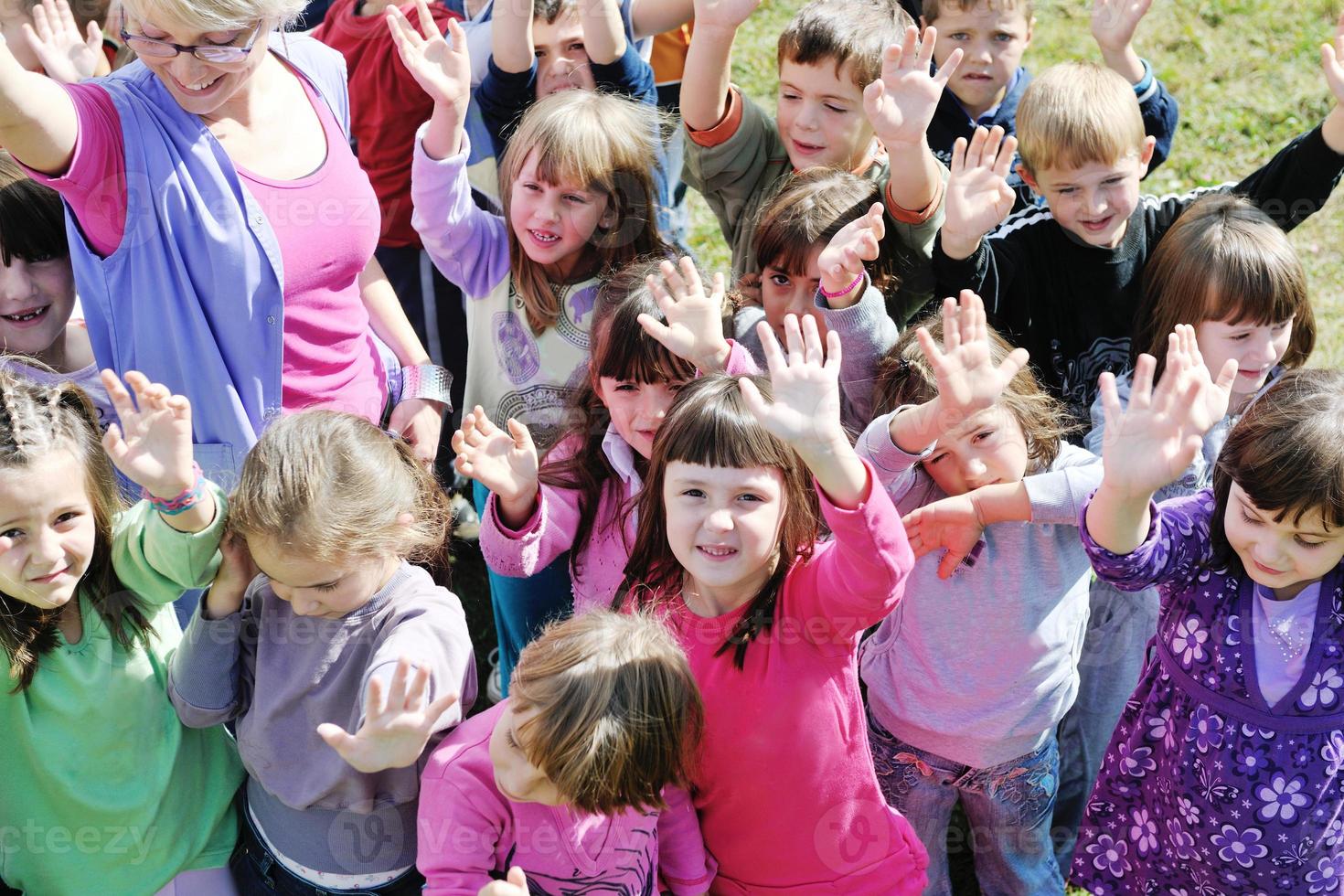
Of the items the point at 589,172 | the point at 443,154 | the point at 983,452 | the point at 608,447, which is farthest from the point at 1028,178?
the point at 443,154

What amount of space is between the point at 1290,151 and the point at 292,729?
289 centimetres

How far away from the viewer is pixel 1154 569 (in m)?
2.42

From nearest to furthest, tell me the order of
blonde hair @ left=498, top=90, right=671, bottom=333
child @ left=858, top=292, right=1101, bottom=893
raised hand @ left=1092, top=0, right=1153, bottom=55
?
child @ left=858, top=292, right=1101, bottom=893
blonde hair @ left=498, top=90, right=671, bottom=333
raised hand @ left=1092, top=0, right=1153, bottom=55

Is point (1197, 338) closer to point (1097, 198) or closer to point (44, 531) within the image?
point (1097, 198)

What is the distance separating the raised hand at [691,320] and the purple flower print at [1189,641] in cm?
108

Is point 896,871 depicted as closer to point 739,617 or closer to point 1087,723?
point 739,617

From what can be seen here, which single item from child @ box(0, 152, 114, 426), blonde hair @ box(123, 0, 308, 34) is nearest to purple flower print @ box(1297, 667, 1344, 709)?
blonde hair @ box(123, 0, 308, 34)

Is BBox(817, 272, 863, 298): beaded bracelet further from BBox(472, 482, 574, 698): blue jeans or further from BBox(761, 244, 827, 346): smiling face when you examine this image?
BBox(472, 482, 574, 698): blue jeans

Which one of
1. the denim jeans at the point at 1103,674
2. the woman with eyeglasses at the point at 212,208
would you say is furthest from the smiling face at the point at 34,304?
the denim jeans at the point at 1103,674

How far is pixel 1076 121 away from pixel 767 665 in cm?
171

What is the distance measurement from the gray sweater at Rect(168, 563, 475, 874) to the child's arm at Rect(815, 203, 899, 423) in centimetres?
114

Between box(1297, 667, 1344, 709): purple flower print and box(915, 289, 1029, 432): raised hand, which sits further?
box(915, 289, 1029, 432): raised hand

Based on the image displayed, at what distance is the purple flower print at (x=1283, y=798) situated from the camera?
2.42 metres

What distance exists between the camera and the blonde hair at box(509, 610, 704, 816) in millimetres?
2113
